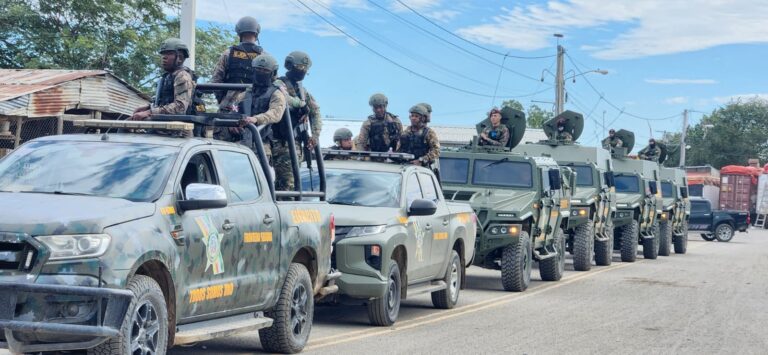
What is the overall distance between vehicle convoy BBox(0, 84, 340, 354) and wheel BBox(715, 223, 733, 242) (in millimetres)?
35284

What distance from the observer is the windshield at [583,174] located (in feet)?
78.7

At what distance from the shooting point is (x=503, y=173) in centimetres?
1852

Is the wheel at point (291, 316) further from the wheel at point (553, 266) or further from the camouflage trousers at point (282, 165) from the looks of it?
the wheel at point (553, 266)

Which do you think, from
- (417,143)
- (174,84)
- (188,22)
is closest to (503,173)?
(417,143)

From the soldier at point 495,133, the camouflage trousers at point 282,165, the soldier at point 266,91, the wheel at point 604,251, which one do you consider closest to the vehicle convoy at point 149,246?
the soldier at point 266,91

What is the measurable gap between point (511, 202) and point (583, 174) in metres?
7.00

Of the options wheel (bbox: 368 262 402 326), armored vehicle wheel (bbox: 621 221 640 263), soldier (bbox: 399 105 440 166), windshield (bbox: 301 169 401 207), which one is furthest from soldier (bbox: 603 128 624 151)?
wheel (bbox: 368 262 402 326)

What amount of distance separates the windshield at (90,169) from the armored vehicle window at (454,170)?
35.5 feet

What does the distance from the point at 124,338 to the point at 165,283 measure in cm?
79

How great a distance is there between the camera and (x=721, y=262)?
2755 centimetres

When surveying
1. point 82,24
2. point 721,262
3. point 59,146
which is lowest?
point 721,262

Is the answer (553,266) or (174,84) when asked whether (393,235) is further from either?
(553,266)

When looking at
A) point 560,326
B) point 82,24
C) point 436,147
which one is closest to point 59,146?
point 560,326

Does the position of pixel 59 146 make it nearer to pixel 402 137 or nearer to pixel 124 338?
pixel 124 338
